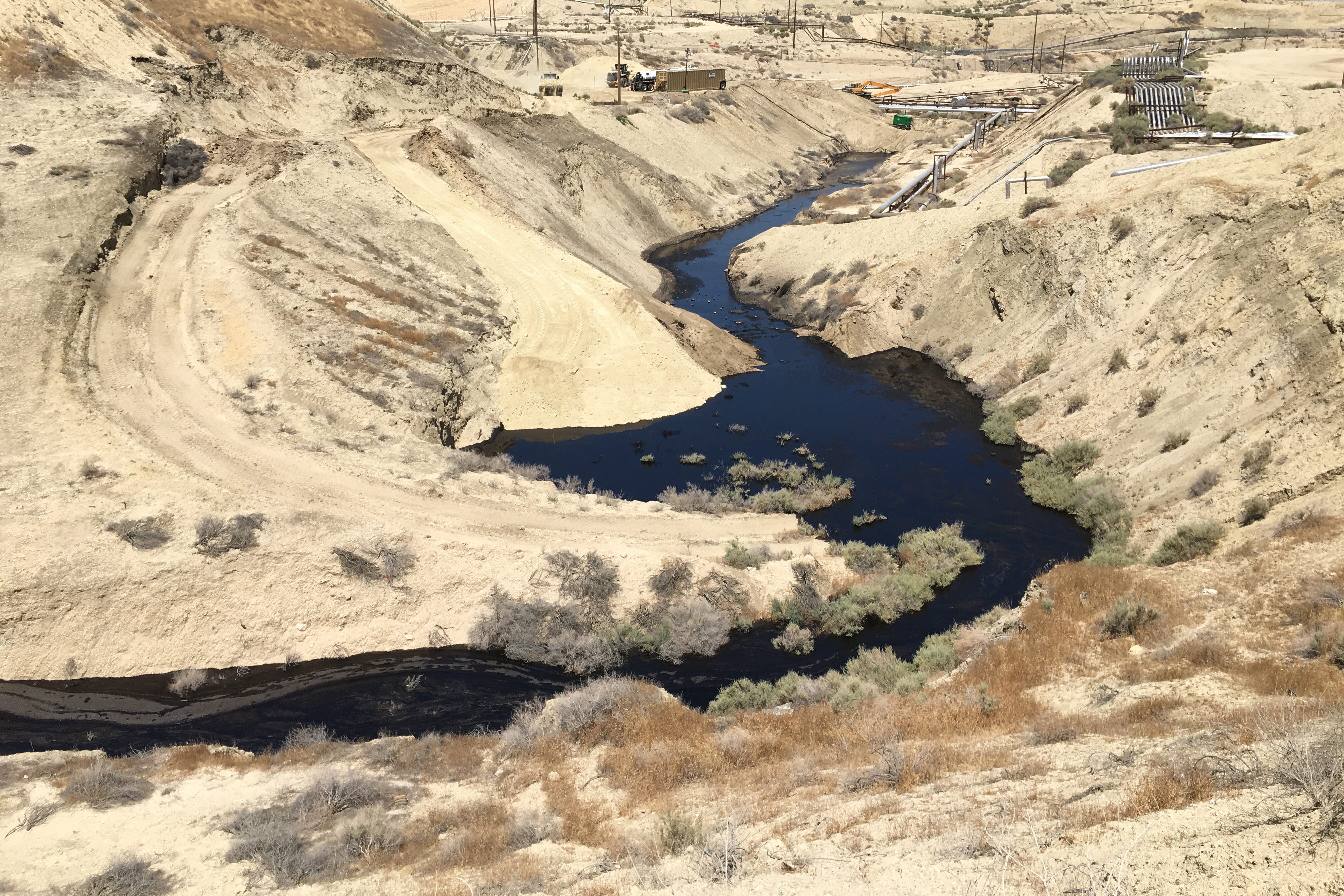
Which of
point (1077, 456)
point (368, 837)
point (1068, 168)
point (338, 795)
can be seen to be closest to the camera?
point (368, 837)

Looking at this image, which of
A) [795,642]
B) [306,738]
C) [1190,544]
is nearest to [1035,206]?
[1190,544]

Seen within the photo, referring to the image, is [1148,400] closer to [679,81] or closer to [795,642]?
[795,642]

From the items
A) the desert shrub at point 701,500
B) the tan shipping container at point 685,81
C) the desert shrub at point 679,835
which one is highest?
the tan shipping container at point 685,81

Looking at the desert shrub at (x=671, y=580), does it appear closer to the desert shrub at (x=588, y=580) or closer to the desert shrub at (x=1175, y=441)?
the desert shrub at (x=588, y=580)

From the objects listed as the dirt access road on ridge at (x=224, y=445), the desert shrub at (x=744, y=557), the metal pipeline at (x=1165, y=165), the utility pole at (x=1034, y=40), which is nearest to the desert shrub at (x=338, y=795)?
the dirt access road on ridge at (x=224, y=445)

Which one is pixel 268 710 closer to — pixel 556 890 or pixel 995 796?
pixel 556 890

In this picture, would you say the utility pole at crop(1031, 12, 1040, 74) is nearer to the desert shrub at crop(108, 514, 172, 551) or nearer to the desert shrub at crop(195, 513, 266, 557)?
the desert shrub at crop(195, 513, 266, 557)

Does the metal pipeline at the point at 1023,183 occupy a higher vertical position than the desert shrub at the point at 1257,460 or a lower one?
higher
